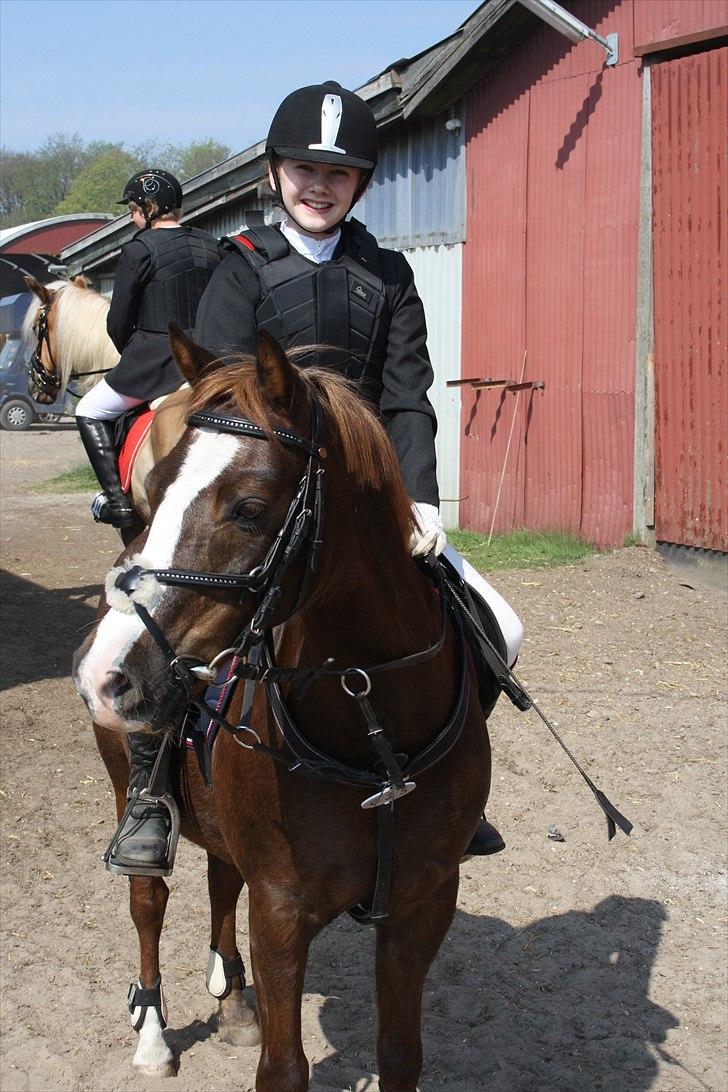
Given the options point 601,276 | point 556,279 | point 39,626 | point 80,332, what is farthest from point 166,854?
point 556,279

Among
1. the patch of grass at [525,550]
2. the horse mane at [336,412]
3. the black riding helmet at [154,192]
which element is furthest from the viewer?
the patch of grass at [525,550]

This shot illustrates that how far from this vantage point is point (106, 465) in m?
6.24

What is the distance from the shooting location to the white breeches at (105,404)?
610 cm

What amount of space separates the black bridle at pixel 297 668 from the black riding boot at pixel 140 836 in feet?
2.86

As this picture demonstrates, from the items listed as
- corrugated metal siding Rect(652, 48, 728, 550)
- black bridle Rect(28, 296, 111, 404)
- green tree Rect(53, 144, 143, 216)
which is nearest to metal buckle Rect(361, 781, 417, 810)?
black bridle Rect(28, 296, 111, 404)

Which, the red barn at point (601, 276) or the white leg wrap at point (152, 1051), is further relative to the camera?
the red barn at point (601, 276)

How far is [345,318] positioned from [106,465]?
324 centimetres

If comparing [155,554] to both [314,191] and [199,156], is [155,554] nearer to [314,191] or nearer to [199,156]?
[314,191]

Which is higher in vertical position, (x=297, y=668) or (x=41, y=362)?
(x=41, y=362)

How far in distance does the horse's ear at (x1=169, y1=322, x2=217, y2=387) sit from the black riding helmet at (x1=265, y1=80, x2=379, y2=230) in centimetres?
87

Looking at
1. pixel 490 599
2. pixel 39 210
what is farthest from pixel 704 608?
pixel 39 210

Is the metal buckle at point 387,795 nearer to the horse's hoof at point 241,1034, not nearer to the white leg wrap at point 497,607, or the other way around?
the white leg wrap at point 497,607

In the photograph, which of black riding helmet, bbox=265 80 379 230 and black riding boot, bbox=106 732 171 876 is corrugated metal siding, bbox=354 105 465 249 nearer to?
black riding helmet, bbox=265 80 379 230

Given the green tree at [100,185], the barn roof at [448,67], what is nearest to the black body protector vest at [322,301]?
the barn roof at [448,67]
